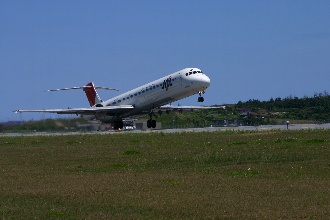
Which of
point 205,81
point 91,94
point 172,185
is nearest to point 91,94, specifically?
point 91,94

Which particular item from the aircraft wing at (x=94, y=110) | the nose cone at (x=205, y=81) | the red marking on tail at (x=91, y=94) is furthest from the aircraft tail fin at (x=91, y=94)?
the nose cone at (x=205, y=81)

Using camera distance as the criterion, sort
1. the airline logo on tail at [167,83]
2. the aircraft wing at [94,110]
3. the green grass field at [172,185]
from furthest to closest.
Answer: the aircraft wing at [94,110]
the airline logo on tail at [167,83]
the green grass field at [172,185]

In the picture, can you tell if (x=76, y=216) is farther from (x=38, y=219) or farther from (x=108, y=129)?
(x=108, y=129)

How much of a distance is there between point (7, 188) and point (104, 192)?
365 cm

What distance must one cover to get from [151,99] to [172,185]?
54400 millimetres

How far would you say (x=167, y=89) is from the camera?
74.2 metres

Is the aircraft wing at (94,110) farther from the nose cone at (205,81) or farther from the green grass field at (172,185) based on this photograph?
the green grass field at (172,185)

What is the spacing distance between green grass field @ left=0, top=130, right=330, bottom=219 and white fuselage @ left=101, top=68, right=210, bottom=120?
34.9m

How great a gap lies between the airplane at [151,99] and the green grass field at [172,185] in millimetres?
35201

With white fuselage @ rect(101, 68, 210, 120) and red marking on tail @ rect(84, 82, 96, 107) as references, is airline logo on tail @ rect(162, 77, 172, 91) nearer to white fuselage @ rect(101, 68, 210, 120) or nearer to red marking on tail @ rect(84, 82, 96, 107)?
white fuselage @ rect(101, 68, 210, 120)

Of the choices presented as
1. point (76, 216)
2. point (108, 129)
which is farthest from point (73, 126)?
point (76, 216)

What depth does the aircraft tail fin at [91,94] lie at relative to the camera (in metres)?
95.1

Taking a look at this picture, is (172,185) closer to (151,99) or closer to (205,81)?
(205,81)

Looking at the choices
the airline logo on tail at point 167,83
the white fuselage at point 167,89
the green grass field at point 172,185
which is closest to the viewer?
the green grass field at point 172,185
